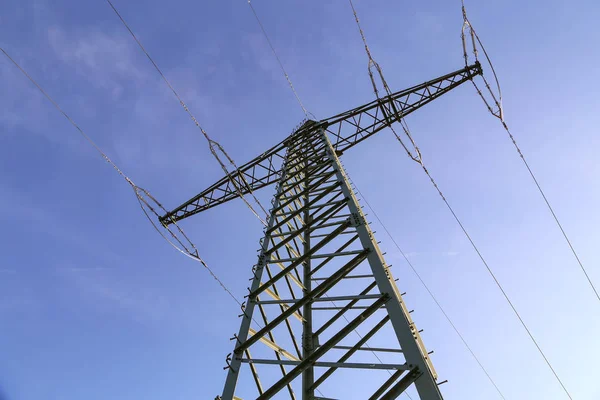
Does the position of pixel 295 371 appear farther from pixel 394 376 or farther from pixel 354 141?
pixel 354 141

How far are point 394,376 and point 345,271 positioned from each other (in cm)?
149

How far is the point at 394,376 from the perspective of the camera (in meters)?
3.71

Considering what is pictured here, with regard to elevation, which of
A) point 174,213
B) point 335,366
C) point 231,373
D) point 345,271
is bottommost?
point 335,366

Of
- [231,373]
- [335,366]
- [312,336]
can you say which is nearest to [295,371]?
[335,366]

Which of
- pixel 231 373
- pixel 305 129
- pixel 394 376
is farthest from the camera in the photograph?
pixel 305 129

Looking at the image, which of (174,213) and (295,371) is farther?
(174,213)

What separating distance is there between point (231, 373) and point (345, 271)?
197cm

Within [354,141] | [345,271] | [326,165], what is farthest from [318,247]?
[354,141]

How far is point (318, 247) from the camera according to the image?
17.7ft

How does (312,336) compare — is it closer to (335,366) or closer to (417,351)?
(335,366)

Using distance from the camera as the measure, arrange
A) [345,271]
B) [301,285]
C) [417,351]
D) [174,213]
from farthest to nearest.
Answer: [174,213] → [301,285] → [345,271] → [417,351]

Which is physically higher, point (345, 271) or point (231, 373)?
point (345, 271)

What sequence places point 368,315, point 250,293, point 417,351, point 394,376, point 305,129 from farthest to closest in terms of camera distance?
point 305,129 < point 250,293 < point 368,315 < point 394,376 < point 417,351

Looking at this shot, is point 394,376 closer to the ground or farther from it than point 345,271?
closer to the ground
